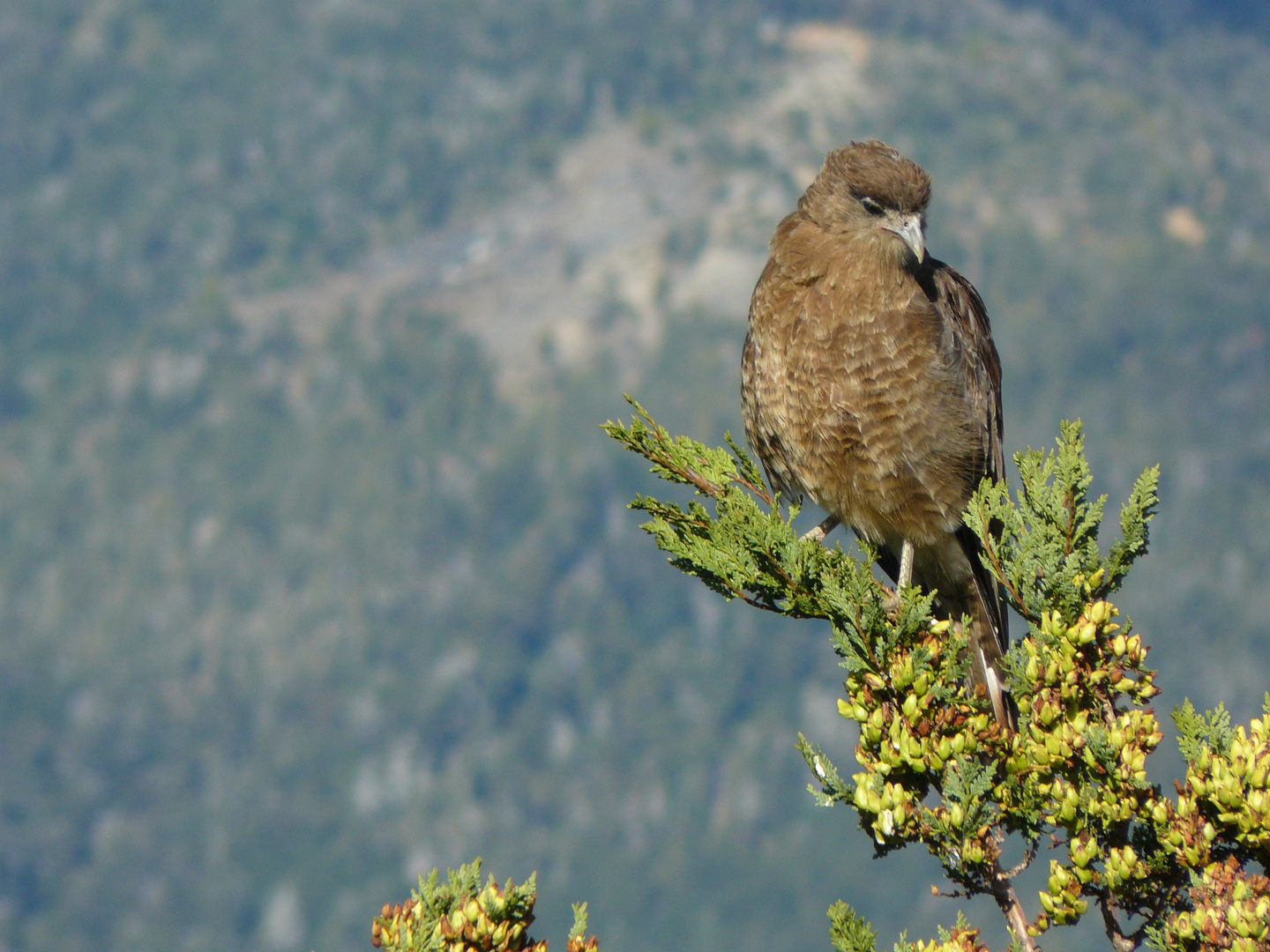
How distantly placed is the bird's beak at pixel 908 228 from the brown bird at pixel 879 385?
0.4 inches

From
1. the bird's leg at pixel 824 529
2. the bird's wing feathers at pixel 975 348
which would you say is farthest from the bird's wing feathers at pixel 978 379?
the bird's leg at pixel 824 529

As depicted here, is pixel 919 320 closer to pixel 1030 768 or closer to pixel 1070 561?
pixel 1070 561

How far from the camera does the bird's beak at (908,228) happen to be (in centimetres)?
811

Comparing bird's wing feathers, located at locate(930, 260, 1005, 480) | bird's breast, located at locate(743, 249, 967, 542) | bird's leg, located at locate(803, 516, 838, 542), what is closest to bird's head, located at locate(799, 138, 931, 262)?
bird's breast, located at locate(743, 249, 967, 542)

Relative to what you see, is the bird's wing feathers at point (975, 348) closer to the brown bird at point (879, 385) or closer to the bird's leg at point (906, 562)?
the brown bird at point (879, 385)

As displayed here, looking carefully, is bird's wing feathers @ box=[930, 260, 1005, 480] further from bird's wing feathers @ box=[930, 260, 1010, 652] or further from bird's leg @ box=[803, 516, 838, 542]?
bird's leg @ box=[803, 516, 838, 542]

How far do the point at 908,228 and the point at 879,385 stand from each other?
1.08 m

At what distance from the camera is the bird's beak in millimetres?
8109

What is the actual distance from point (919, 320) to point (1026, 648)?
3.09 metres

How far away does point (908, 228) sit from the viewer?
8148 millimetres

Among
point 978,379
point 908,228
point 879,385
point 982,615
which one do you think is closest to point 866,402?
point 879,385

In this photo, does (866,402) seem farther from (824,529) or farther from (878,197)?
(878,197)

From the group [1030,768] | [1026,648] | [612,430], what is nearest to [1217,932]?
[1030,768]

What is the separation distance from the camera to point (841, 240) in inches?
327
